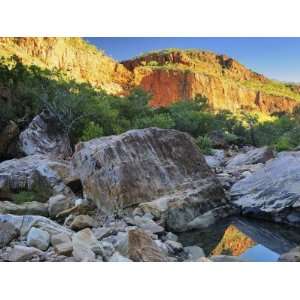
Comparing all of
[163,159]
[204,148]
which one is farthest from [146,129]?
[204,148]

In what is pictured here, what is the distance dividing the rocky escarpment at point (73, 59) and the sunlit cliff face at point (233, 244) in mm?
2387

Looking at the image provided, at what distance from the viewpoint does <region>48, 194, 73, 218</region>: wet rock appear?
5.21 m

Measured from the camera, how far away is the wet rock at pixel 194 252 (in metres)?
4.15

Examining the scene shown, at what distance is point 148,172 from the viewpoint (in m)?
5.36

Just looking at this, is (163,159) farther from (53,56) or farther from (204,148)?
(53,56)

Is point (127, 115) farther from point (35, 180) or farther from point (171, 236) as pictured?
point (171, 236)

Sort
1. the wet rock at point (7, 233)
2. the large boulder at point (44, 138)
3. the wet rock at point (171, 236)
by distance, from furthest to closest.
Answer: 1. the large boulder at point (44, 138)
2. the wet rock at point (171, 236)
3. the wet rock at point (7, 233)

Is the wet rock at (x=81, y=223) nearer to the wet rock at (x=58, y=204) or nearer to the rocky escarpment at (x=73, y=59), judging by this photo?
the wet rock at (x=58, y=204)

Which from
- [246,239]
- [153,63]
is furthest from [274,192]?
[153,63]

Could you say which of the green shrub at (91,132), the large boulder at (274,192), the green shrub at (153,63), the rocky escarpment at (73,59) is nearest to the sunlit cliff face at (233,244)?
the large boulder at (274,192)

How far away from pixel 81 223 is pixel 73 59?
→ 8.60ft

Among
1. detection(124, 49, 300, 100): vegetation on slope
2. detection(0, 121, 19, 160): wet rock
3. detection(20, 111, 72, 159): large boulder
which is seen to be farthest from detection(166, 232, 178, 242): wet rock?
detection(0, 121, 19, 160): wet rock
